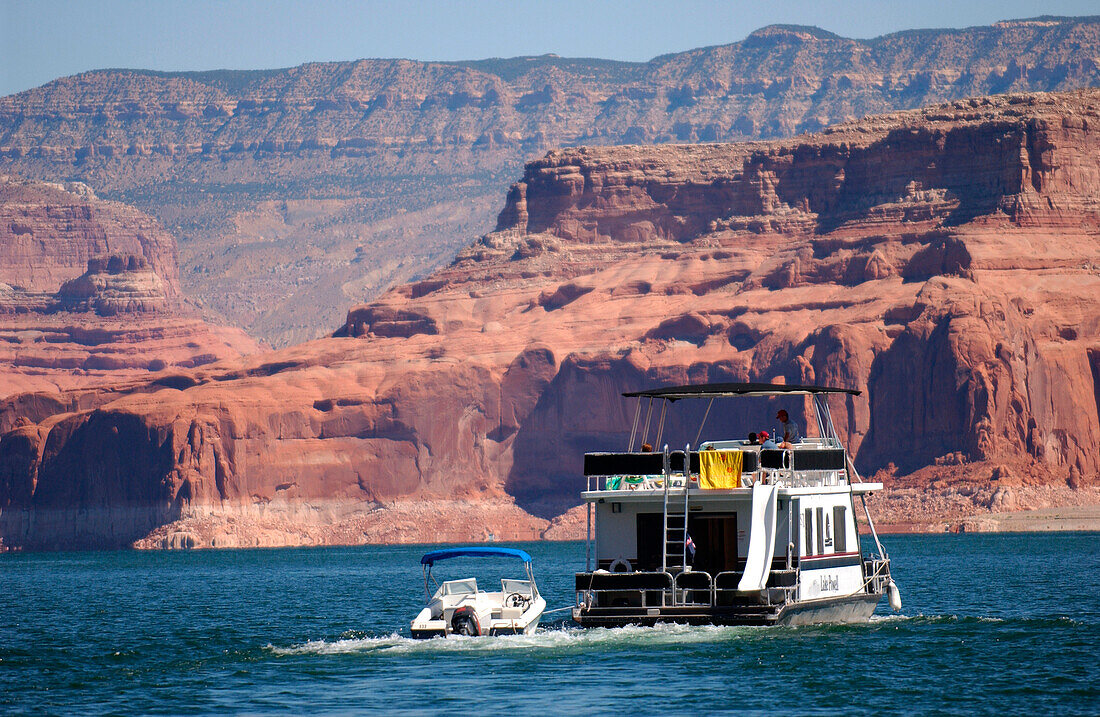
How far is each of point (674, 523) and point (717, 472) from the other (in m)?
2.11

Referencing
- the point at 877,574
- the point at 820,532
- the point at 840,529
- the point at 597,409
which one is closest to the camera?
the point at 820,532

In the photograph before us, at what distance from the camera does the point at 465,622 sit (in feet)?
179

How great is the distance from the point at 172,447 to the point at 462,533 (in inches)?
1143

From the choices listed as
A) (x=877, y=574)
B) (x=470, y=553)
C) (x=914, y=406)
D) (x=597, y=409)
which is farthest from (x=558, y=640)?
(x=597, y=409)

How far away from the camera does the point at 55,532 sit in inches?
7623

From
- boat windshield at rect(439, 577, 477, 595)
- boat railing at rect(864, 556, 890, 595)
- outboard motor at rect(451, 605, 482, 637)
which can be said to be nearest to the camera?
outboard motor at rect(451, 605, 482, 637)

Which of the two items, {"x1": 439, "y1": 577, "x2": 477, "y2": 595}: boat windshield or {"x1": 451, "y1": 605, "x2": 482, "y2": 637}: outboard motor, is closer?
{"x1": 451, "y1": 605, "x2": 482, "y2": 637}: outboard motor

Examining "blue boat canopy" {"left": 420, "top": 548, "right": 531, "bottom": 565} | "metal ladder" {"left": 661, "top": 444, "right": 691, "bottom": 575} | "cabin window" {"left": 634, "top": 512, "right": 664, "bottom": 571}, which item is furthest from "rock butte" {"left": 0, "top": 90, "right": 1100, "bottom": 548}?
"metal ladder" {"left": 661, "top": 444, "right": 691, "bottom": 575}

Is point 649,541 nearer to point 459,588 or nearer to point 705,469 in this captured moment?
point 705,469

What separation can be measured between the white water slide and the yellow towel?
66 cm

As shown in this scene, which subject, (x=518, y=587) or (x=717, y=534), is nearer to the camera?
(x=717, y=534)

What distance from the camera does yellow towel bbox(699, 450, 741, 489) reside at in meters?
53.4

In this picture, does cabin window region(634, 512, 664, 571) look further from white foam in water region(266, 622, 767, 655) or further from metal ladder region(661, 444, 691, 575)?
white foam in water region(266, 622, 767, 655)

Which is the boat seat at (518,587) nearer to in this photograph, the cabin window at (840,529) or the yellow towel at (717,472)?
the yellow towel at (717,472)
